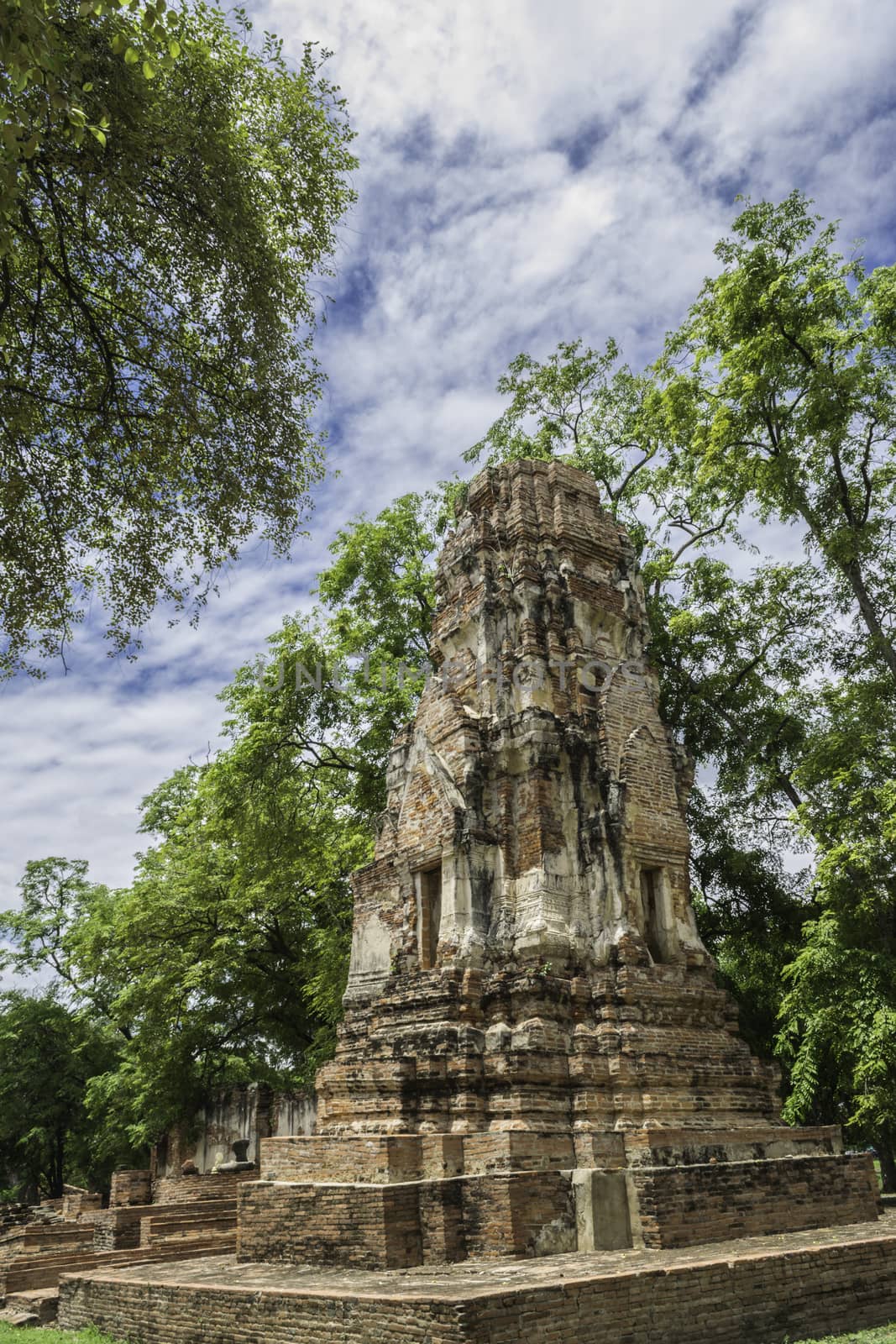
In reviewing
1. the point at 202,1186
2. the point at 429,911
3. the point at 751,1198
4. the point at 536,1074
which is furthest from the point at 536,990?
the point at 202,1186

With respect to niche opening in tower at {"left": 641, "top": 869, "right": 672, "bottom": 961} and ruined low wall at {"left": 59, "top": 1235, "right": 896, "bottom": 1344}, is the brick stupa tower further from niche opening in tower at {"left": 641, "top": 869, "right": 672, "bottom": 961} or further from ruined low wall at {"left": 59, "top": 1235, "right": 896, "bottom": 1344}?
ruined low wall at {"left": 59, "top": 1235, "right": 896, "bottom": 1344}

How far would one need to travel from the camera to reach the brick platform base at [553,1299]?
5.69 meters

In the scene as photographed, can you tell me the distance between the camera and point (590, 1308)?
233 inches

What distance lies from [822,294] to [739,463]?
→ 108 inches

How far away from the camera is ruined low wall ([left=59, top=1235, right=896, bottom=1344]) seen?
5.62 metres

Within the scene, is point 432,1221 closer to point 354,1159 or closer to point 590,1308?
point 354,1159

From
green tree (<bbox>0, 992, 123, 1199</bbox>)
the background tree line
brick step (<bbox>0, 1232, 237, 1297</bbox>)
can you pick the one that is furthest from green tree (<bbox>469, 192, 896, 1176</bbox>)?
green tree (<bbox>0, 992, 123, 1199</bbox>)

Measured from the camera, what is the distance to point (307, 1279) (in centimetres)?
744

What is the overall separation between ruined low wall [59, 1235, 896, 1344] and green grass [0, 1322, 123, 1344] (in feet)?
1.35

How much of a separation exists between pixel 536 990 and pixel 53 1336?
17.7 ft

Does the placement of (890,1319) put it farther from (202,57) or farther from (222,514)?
(202,57)

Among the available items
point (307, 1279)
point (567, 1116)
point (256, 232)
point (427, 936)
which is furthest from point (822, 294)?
point (307, 1279)

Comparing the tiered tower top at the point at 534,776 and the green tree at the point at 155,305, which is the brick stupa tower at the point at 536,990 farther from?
the green tree at the point at 155,305

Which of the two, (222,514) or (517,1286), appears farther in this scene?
(222,514)
